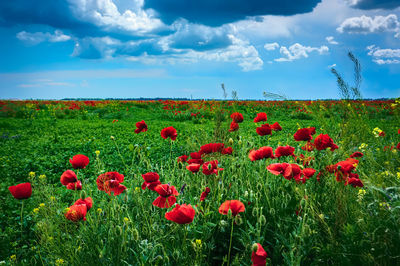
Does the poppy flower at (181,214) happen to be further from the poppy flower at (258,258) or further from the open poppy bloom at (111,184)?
the open poppy bloom at (111,184)

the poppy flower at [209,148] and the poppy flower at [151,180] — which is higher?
the poppy flower at [209,148]

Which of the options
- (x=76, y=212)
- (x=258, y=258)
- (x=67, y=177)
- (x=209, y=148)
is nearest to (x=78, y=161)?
(x=67, y=177)

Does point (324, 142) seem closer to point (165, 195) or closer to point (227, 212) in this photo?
point (227, 212)

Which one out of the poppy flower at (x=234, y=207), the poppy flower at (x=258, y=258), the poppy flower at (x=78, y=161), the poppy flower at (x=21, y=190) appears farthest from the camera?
the poppy flower at (x=78, y=161)

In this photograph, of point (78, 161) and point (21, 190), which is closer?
point (21, 190)

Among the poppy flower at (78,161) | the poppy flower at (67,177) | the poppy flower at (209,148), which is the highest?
the poppy flower at (209,148)

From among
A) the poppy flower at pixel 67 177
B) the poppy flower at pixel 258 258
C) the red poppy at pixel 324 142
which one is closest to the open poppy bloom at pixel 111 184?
the poppy flower at pixel 67 177

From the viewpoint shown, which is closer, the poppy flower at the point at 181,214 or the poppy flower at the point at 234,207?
the poppy flower at the point at 181,214

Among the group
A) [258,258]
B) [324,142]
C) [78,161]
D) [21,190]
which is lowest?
[258,258]

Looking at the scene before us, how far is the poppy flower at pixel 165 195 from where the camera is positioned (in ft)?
5.64

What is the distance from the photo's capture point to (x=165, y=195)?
1.74 m

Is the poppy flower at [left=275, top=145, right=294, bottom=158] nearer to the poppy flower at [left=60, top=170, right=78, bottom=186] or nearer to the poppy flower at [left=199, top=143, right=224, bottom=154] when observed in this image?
the poppy flower at [left=199, top=143, right=224, bottom=154]

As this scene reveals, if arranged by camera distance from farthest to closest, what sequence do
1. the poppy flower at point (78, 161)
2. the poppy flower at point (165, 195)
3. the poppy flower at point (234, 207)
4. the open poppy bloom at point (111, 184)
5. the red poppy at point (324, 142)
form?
the red poppy at point (324, 142)
the poppy flower at point (78, 161)
the open poppy bloom at point (111, 184)
the poppy flower at point (165, 195)
the poppy flower at point (234, 207)

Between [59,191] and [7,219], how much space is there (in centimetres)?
70
